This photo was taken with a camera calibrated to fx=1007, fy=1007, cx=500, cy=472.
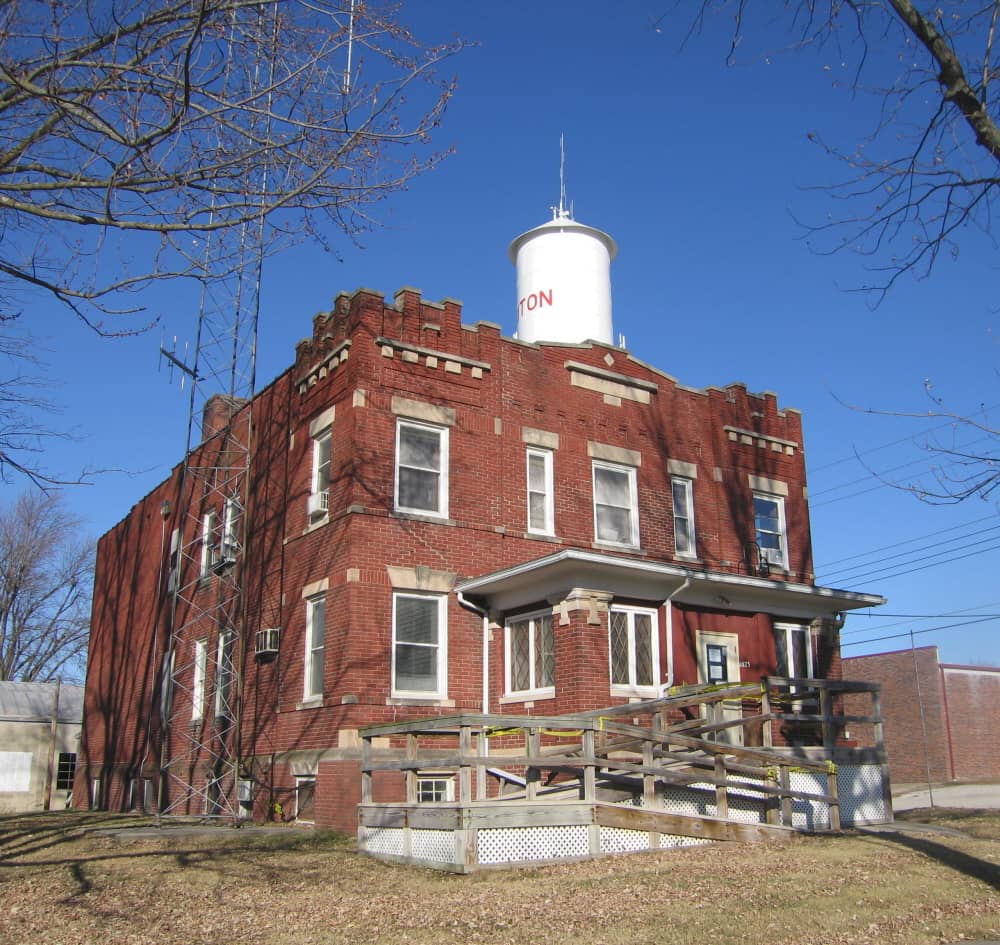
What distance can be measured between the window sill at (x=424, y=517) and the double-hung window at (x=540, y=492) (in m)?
2.02

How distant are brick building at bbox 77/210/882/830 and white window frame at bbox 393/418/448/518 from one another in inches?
1.6

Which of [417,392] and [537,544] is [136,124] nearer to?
[417,392]

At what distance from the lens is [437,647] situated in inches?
696

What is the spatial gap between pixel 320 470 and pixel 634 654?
6.81 meters

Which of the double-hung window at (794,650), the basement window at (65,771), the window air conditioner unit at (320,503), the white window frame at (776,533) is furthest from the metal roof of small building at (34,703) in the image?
the double-hung window at (794,650)

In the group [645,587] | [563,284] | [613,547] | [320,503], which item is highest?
[563,284]

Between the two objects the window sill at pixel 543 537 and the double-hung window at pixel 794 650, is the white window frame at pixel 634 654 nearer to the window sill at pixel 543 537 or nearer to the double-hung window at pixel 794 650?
the window sill at pixel 543 537

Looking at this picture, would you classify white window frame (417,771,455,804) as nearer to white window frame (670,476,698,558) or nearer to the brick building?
the brick building

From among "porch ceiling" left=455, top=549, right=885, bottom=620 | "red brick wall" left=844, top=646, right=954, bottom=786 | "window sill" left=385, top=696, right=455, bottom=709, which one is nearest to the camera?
"porch ceiling" left=455, top=549, right=885, bottom=620

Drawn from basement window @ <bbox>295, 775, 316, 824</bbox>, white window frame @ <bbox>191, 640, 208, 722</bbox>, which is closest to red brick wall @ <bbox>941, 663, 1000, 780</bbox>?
white window frame @ <bbox>191, 640, 208, 722</bbox>

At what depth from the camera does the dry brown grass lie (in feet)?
27.4

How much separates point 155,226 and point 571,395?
1272 cm

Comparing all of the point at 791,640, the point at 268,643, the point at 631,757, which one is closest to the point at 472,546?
the point at 268,643

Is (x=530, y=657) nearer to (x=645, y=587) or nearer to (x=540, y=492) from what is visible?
(x=645, y=587)
